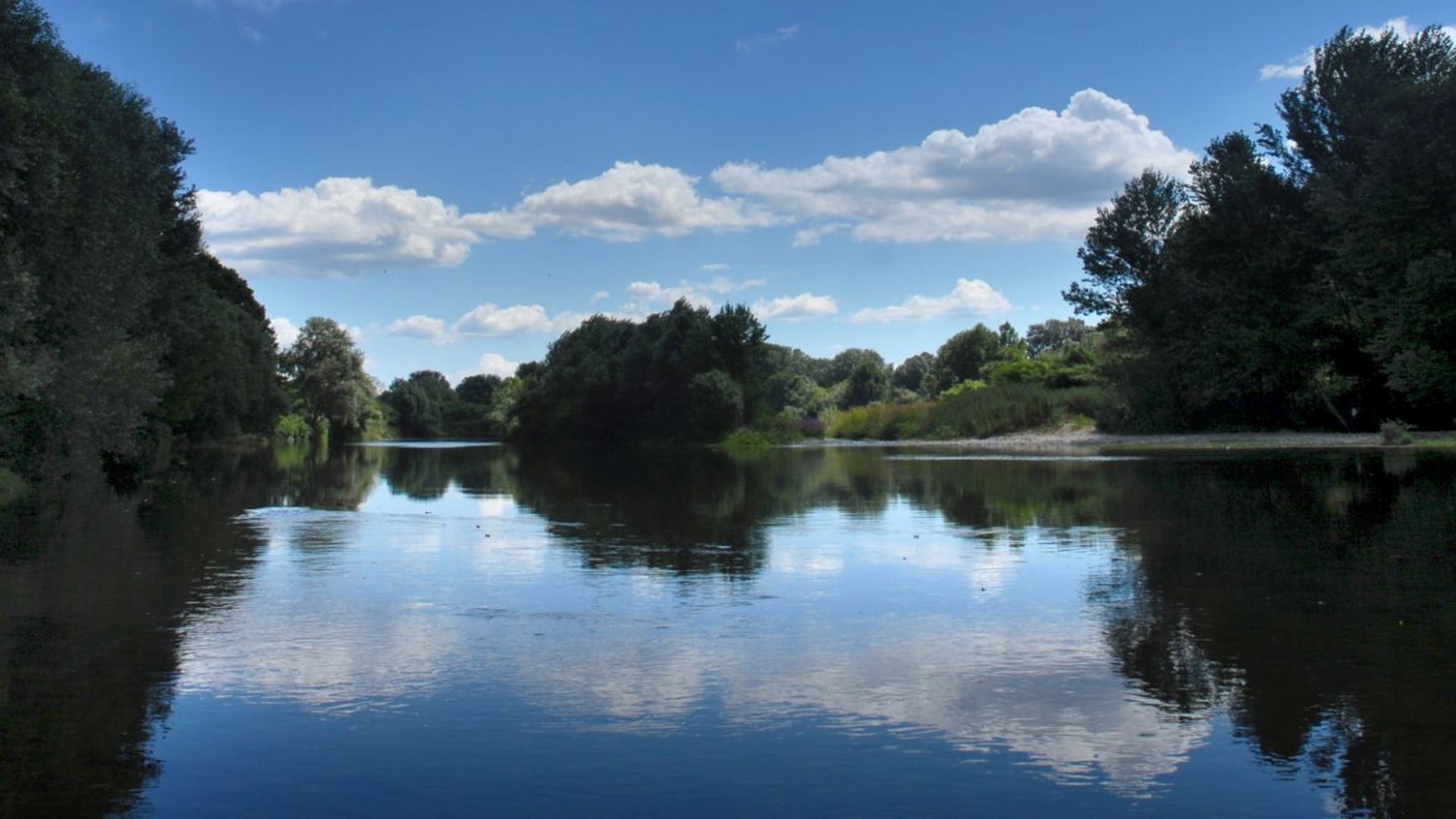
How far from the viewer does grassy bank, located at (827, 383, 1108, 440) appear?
6494cm

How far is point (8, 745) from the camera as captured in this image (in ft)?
20.3

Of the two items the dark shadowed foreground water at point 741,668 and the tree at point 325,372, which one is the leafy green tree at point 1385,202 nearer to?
the dark shadowed foreground water at point 741,668

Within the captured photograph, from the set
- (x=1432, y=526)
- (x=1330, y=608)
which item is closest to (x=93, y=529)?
(x=1330, y=608)

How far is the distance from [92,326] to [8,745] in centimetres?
2258

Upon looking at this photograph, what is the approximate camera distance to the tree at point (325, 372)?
381 ft

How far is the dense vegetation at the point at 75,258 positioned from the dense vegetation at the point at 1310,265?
33.3m

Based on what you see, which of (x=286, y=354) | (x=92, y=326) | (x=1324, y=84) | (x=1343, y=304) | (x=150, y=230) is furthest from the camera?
(x=286, y=354)

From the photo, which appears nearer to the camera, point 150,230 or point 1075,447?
point 150,230

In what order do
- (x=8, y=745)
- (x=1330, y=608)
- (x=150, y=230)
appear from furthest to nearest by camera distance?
(x=150, y=230) → (x=1330, y=608) → (x=8, y=745)

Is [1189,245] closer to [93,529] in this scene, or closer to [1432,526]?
[1432,526]

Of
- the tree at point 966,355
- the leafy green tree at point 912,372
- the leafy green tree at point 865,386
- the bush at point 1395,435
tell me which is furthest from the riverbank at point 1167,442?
the leafy green tree at point 912,372

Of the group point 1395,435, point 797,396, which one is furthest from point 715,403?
point 797,396

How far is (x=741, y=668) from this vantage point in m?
8.09

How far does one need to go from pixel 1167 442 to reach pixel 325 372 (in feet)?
292
